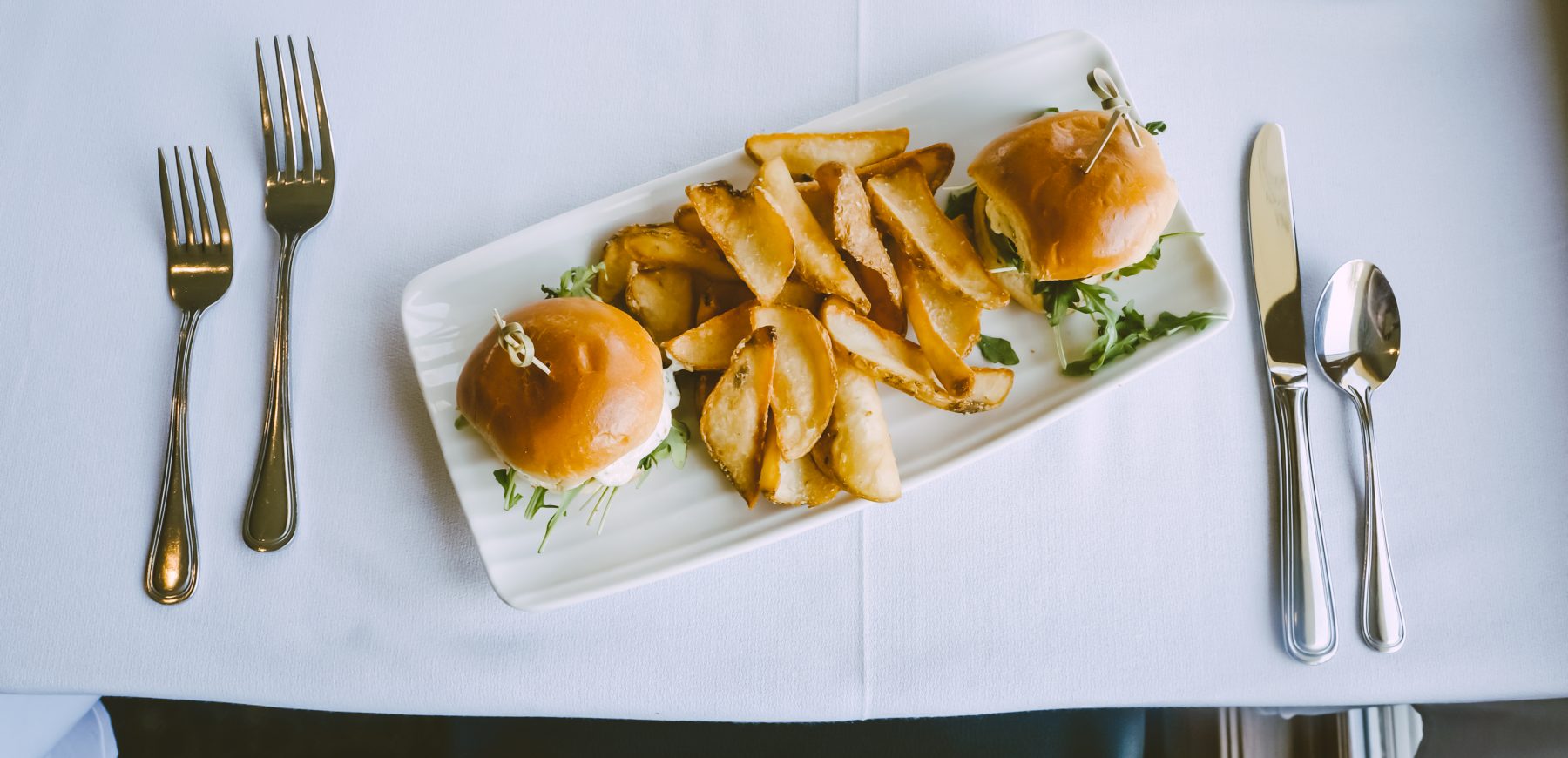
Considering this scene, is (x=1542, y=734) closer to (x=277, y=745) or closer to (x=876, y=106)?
(x=876, y=106)

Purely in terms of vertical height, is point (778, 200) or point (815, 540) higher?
point (778, 200)

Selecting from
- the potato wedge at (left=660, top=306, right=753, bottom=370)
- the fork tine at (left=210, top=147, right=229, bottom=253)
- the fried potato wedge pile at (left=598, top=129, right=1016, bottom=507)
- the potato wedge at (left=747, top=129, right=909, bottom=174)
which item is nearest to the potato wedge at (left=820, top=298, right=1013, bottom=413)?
the fried potato wedge pile at (left=598, top=129, right=1016, bottom=507)

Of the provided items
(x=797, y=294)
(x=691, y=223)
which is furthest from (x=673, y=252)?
(x=797, y=294)

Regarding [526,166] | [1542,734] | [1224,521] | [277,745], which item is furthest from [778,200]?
[277,745]

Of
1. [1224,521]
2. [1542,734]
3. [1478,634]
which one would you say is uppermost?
[1224,521]

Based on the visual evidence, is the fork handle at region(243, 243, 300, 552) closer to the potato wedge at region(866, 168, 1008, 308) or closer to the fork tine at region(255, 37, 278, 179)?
the fork tine at region(255, 37, 278, 179)

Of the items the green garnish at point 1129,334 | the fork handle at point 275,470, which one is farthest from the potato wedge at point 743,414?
the fork handle at point 275,470
